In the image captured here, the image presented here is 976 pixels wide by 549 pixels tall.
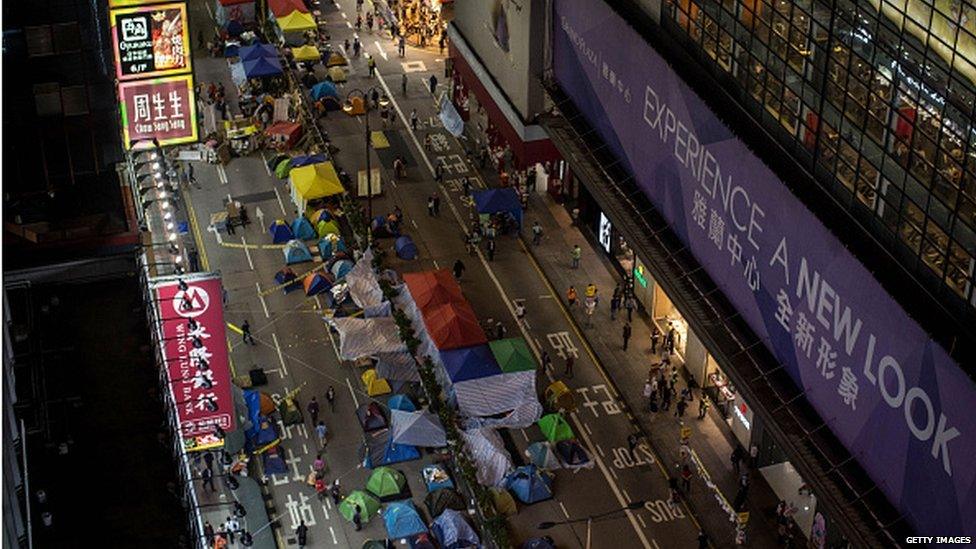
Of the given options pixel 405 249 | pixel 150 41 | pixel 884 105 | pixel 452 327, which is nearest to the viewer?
pixel 884 105

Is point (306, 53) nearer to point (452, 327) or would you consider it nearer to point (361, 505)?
point (452, 327)

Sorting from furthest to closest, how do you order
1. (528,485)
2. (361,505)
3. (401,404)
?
(401,404)
(528,485)
(361,505)

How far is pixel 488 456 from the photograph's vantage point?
77.2m

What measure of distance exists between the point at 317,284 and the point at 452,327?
11.5 metres

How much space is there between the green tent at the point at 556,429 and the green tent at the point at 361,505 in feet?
30.6

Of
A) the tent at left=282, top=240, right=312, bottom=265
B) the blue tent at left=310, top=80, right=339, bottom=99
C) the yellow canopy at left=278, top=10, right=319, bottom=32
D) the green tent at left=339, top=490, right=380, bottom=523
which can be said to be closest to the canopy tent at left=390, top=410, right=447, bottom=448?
the green tent at left=339, top=490, right=380, bottom=523

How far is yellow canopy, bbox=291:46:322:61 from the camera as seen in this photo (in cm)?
12012

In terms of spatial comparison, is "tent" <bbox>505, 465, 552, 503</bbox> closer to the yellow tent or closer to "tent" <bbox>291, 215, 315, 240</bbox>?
the yellow tent

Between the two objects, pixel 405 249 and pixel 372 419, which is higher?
pixel 405 249

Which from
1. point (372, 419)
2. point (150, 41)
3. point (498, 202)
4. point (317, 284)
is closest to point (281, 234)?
point (317, 284)

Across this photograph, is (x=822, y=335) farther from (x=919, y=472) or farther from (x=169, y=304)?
(x=169, y=304)

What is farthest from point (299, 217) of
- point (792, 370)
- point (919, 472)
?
point (919, 472)

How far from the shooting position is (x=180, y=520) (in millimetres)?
64375

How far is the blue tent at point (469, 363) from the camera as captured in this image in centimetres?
8156
